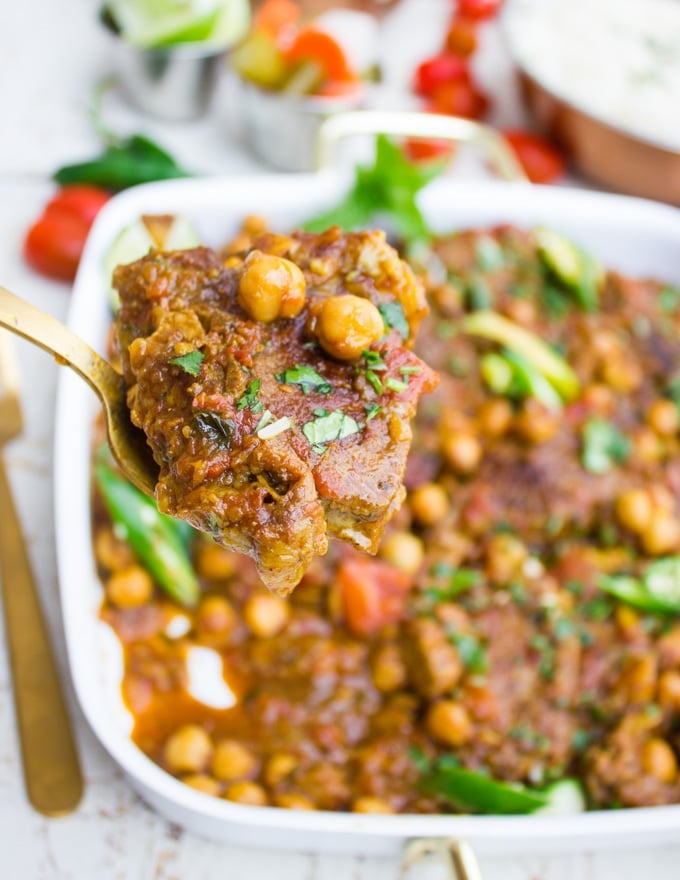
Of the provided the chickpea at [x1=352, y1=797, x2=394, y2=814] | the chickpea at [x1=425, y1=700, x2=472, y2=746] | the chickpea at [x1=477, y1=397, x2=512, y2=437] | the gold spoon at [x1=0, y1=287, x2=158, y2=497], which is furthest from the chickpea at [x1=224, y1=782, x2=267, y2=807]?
the chickpea at [x1=477, y1=397, x2=512, y2=437]

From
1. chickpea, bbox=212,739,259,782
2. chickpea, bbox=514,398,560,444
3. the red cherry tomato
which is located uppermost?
the red cherry tomato

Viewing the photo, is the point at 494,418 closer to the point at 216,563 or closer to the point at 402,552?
the point at 402,552

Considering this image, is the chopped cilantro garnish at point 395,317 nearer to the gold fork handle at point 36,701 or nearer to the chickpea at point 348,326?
the chickpea at point 348,326

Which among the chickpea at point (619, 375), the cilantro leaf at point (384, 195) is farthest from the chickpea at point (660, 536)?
the cilantro leaf at point (384, 195)

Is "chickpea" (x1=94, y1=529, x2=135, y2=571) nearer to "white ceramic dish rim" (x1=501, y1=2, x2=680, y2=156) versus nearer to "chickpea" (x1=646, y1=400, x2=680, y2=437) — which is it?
"chickpea" (x1=646, y1=400, x2=680, y2=437)

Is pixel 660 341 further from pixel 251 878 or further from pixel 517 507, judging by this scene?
pixel 251 878
